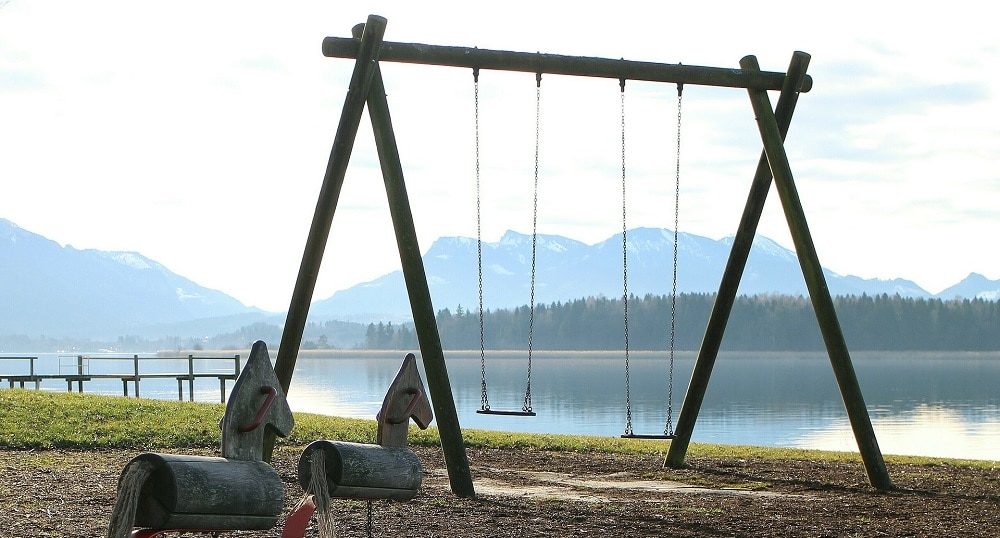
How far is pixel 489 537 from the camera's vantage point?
8.13 m

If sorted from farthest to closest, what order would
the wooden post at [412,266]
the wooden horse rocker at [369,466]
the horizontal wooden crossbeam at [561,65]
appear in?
the horizontal wooden crossbeam at [561,65] → the wooden post at [412,266] → the wooden horse rocker at [369,466]

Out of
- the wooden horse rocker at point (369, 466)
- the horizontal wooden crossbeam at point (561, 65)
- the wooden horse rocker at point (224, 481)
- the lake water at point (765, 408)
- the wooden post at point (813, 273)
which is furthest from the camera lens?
the lake water at point (765, 408)

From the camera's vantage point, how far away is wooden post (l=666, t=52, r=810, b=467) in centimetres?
1273

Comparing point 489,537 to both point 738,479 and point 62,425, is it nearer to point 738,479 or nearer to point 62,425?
point 738,479

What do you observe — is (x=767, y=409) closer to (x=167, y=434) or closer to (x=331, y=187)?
(x=167, y=434)

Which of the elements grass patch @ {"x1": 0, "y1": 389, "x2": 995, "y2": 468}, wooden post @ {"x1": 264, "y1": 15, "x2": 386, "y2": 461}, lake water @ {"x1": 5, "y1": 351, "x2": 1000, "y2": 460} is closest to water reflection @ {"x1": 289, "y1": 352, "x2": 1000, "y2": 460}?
lake water @ {"x1": 5, "y1": 351, "x2": 1000, "y2": 460}

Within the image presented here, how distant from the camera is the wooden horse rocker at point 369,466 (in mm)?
5629

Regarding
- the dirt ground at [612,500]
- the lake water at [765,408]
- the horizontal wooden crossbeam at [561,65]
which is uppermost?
the horizontal wooden crossbeam at [561,65]

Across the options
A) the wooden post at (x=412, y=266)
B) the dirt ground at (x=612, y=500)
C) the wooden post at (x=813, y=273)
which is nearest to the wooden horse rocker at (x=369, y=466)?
the dirt ground at (x=612, y=500)

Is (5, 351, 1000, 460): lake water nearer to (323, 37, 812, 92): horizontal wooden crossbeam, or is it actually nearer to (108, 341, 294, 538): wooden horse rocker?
(323, 37, 812, 92): horizontal wooden crossbeam

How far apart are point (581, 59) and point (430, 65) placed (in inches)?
63.5

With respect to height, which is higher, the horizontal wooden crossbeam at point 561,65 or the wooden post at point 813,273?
the horizontal wooden crossbeam at point 561,65

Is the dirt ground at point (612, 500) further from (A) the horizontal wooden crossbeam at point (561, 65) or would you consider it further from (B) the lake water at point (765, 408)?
(B) the lake water at point (765, 408)

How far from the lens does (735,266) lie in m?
13.1
